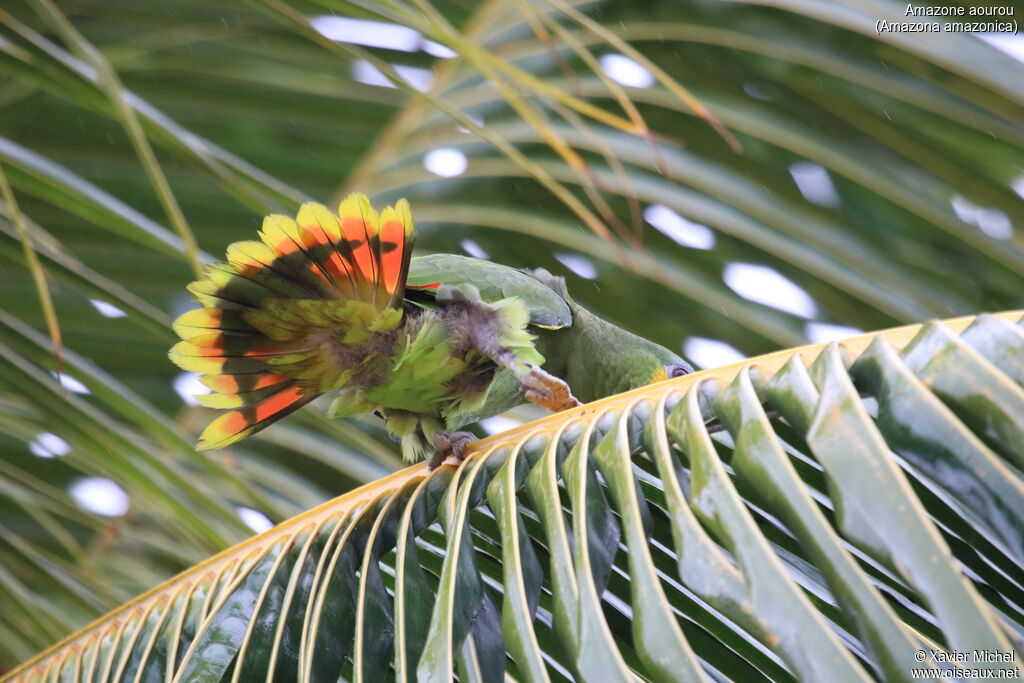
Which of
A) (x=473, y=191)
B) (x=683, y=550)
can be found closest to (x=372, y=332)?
(x=473, y=191)

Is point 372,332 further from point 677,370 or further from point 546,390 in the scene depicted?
point 677,370

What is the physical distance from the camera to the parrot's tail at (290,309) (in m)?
1.17

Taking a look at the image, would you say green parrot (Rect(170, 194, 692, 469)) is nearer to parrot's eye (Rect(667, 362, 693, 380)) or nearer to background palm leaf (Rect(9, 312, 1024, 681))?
parrot's eye (Rect(667, 362, 693, 380))

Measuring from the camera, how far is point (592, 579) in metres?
0.75

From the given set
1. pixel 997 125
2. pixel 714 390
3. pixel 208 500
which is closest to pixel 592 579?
pixel 714 390

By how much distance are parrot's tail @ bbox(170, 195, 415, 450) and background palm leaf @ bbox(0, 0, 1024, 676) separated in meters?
0.07

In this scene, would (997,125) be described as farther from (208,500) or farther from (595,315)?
(208,500)

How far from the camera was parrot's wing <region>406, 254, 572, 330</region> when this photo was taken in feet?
5.03

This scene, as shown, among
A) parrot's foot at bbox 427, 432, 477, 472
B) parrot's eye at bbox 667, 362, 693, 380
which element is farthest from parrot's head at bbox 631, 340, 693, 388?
parrot's foot at bbox 427, 432, 477, 472

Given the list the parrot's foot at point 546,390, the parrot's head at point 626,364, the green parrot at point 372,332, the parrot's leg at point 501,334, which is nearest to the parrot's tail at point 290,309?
the green parrot at point 372,332

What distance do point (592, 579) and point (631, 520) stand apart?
56mm

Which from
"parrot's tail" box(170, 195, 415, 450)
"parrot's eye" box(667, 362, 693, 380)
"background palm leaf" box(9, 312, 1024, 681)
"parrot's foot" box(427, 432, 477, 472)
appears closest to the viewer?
"background palm leaf" box(9, 312, 1024, 681)

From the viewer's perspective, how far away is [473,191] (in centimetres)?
196

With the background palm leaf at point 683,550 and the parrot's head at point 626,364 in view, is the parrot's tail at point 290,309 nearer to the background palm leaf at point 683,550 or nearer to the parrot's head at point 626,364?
the background palm leaf at point 683,550
